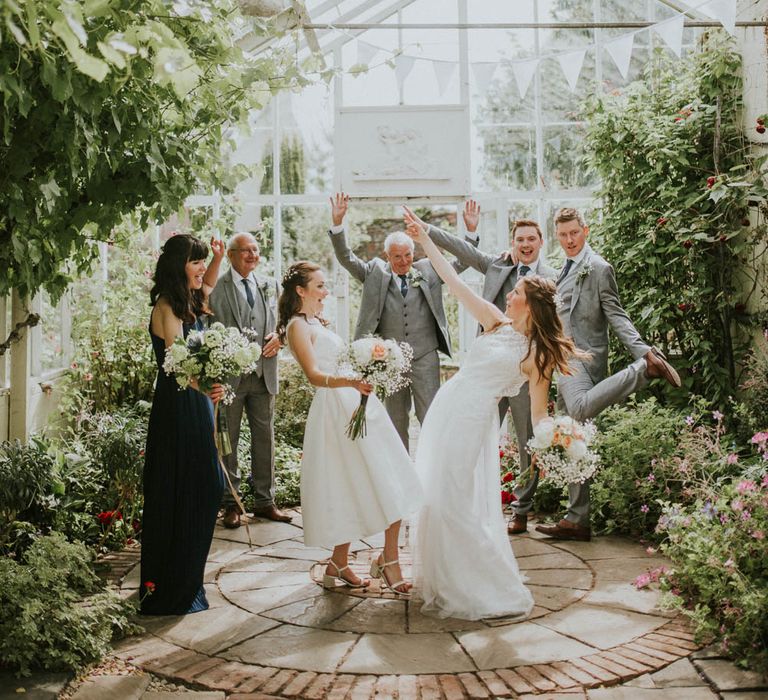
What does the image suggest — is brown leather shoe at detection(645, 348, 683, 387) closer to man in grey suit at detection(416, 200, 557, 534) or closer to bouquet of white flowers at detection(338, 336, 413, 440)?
man in grey suit at detection(416, 200, 557, 534)

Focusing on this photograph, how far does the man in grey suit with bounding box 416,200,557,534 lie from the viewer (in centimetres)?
495

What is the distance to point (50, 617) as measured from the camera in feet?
10.1

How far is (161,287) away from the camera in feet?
12.2

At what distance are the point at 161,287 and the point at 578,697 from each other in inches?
93.3

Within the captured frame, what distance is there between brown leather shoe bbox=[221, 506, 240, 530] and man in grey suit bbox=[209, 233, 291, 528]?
0.06 meters

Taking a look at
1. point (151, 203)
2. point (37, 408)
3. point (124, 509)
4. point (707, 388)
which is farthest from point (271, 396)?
point (707, 388)

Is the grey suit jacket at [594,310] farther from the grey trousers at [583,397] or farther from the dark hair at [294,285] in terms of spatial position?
the dark hair at [294,285]

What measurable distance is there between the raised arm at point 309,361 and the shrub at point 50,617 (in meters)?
1.25

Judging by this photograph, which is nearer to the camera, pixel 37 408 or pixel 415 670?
pixel 415 670

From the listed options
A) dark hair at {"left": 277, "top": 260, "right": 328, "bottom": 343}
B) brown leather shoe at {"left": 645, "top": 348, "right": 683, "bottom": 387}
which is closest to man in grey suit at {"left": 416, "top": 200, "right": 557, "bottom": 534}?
brown leather shoe at {"left": 645, "top": 348, "right": 683, "bottom": 387}

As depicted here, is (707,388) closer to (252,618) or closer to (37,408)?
(252,618)

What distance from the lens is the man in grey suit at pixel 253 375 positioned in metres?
5.28

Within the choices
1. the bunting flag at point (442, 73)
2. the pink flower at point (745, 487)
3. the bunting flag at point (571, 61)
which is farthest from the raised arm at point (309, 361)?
the bunting flag at point (442, 73)

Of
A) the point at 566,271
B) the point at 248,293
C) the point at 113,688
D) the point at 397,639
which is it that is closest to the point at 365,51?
the point at 248,293
